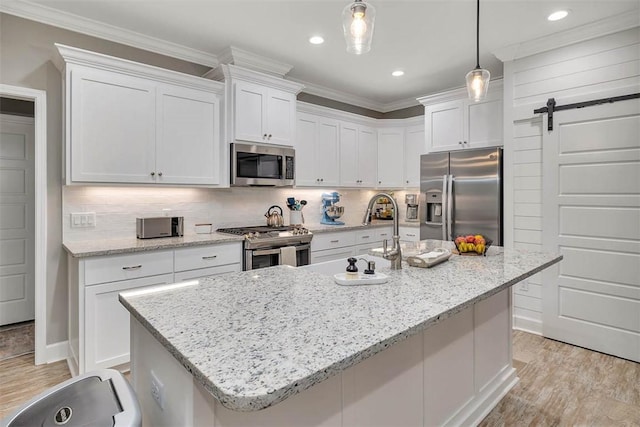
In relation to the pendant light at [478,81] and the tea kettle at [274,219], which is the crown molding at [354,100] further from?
the pendant light at [478,81]

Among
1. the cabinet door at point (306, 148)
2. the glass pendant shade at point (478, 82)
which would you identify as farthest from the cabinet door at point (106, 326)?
the glass pendant shade at point (478, 82)

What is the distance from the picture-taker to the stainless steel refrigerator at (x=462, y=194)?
3.60 meters

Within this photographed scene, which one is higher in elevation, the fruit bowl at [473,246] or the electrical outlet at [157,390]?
the fruit bowl at [473,246]

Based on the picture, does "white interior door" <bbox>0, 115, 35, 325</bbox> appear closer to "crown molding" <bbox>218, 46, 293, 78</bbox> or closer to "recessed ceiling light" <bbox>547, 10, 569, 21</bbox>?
"crown molding" <bbox>218, 46, 293, 78</bbox>

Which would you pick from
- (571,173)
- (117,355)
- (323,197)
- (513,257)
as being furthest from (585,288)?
(117,355)

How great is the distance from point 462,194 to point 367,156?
5.18 feet

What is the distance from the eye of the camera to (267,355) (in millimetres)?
878

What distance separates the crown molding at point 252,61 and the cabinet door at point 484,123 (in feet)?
6.88

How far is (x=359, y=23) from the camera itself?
61.2 inches

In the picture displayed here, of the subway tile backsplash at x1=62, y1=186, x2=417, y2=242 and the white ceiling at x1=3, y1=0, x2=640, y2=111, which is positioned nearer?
the white ceiling at x1=3, y1=0, x2=640, y2=111

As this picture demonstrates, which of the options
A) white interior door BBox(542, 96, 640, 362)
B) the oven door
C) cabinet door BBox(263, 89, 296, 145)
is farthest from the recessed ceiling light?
the oven door

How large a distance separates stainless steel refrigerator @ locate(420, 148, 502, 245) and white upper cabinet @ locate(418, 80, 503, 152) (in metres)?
0.26

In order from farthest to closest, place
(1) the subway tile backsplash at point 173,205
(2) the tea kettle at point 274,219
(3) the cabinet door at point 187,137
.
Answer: (2) the tea kettle at point 274,219, (3) the cabinet door at point 187,137, (1) the subway tile backsplash at point 173,205

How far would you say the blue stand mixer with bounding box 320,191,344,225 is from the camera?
15.1 ft
